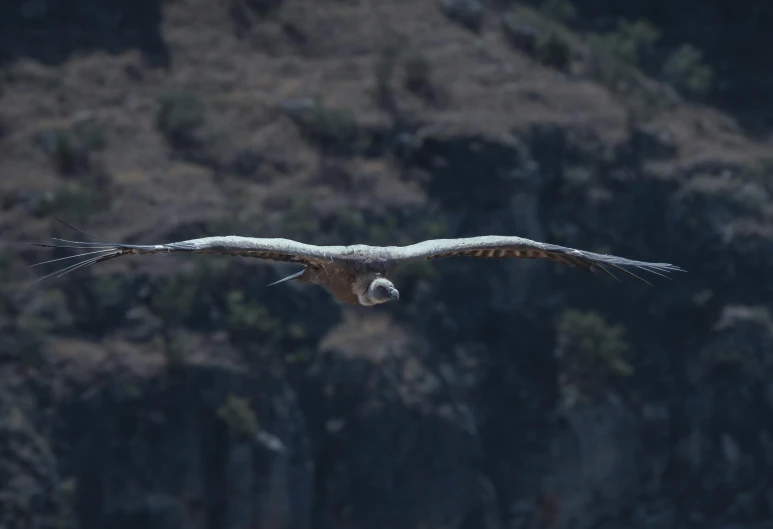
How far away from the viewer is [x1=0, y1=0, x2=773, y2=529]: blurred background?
125 feet

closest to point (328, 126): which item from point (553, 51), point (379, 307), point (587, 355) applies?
point (379, 307)

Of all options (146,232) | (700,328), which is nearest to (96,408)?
(146,232)

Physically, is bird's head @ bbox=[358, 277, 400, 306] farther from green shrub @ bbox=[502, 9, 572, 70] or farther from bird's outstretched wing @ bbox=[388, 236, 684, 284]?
green shrub @ bbox=[502, 9, 572, 70]

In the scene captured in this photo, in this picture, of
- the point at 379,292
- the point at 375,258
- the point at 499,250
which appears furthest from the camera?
the point at 499,250

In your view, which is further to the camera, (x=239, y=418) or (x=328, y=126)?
(x=328, y=126)

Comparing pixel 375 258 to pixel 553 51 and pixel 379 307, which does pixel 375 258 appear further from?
pixel 553 51

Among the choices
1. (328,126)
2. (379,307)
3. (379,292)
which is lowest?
(379,307)

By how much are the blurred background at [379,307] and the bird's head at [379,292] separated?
2074cm

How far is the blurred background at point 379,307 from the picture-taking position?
38125 mm

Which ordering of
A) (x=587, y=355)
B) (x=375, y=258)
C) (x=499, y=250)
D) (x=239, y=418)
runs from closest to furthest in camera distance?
(x=375, y=258) < (x=499, y=250) < (x=239, y=418) < (x=587, y=355)

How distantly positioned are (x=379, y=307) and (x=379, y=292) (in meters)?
24.6

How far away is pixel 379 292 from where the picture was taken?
682 inches

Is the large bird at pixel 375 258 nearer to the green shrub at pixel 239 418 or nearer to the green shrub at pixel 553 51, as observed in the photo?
the green shrub at pixel 239 418

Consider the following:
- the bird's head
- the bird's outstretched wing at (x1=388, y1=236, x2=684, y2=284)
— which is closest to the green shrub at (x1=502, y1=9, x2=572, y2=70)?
the bird's outstretched wing at (x1=388, y1=236, x2=684, y2=284)
